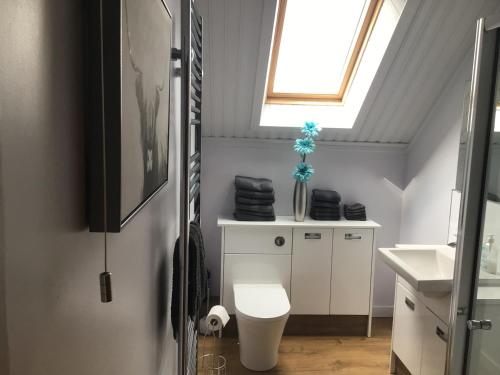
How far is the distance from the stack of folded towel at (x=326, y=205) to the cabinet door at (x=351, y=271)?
168 mm

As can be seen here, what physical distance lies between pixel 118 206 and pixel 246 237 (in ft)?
7.80

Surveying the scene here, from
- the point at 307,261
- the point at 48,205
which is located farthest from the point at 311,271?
the point at 48,205

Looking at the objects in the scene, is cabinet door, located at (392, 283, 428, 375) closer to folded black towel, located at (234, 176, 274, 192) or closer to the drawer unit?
the drawer unit

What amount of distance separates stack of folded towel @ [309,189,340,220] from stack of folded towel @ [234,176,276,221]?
35 centimetres

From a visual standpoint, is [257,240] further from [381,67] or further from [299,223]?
[381,67]

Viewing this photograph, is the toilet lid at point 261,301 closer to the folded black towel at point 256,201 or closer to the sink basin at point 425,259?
the folded black towel at point 256,201

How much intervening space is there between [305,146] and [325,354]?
57.7 inches

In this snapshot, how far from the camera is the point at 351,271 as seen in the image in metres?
3.17

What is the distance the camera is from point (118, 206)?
2.40 ft

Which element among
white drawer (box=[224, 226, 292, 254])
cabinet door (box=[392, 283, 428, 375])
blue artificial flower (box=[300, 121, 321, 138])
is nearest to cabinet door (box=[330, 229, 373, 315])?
white drawer (box=[224, 226, 292, 254])

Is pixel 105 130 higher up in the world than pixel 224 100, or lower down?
lower down

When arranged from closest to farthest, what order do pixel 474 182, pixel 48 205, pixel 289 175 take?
1. pixel 48 205
2. pixel 474 182
3. pixel 289 175

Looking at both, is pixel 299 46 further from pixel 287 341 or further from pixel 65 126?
pixel 65 126

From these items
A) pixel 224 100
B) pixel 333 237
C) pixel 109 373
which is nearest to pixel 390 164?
pixel 333 237
